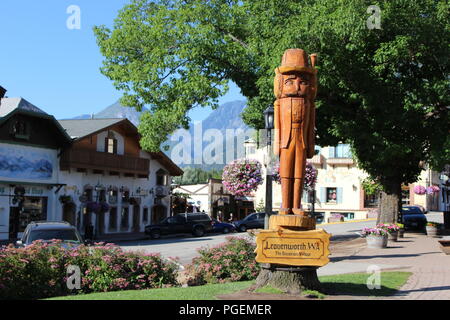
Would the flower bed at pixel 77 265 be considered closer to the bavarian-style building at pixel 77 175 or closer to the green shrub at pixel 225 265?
the green shrub at pixel 225 265

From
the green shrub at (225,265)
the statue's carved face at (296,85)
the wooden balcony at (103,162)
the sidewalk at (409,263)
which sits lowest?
the sidewalk at (409,263)

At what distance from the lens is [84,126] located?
4159 cm

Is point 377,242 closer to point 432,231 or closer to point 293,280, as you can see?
point 432,231

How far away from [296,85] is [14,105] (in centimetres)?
2900

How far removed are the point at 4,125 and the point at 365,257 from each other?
23.1m

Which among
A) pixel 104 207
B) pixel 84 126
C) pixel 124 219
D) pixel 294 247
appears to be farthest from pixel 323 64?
pixel 124 219

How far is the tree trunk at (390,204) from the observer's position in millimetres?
27016

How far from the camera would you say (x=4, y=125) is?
32.8m

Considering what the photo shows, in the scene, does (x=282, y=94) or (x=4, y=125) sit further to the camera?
(x=4, y=125)

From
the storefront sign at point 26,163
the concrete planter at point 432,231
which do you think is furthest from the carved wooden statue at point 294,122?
the storefront sign at point 26,163

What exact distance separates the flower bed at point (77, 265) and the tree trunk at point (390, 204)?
56.9 feet
